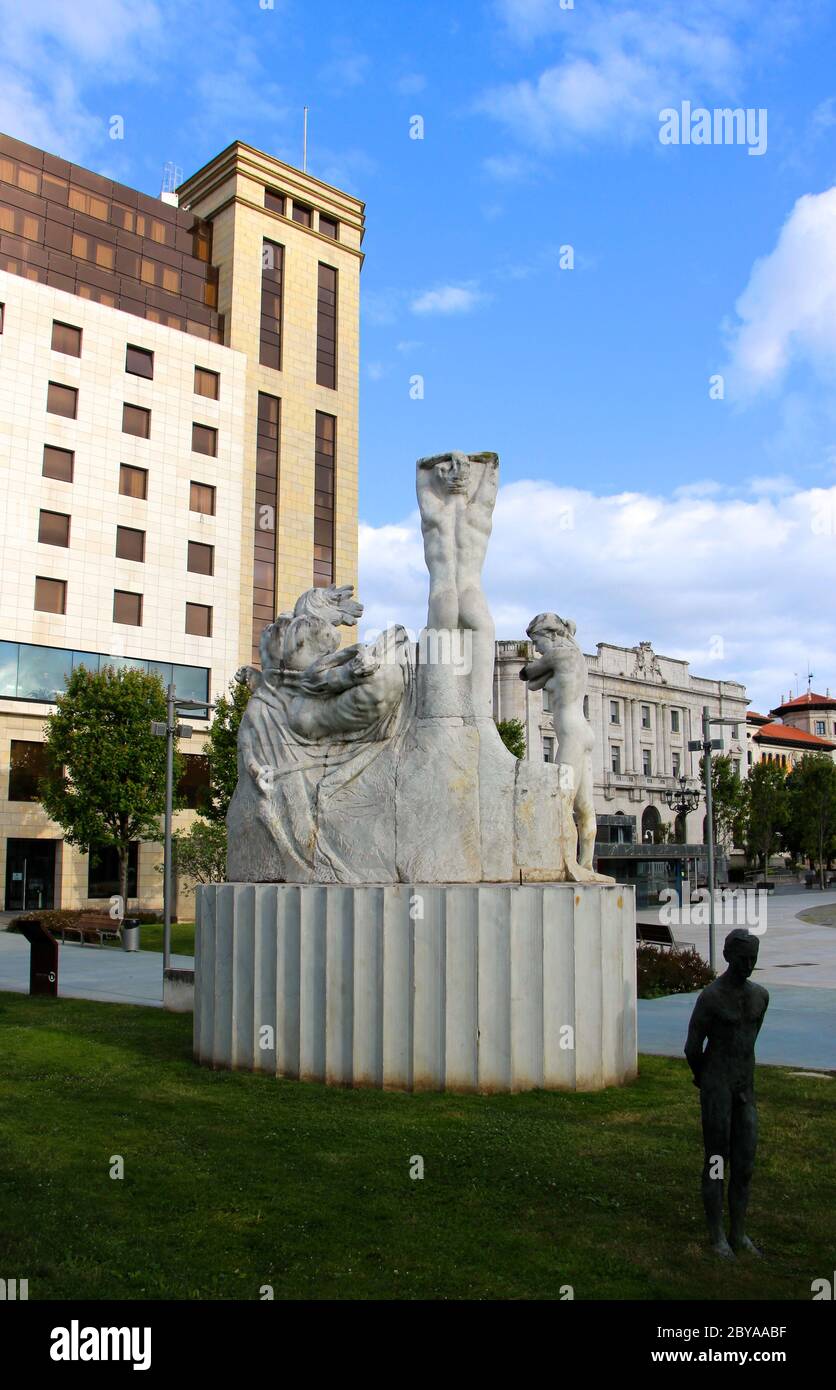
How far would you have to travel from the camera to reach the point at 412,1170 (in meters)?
6.32

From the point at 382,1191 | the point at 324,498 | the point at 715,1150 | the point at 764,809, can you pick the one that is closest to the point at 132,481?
the point at 324,498

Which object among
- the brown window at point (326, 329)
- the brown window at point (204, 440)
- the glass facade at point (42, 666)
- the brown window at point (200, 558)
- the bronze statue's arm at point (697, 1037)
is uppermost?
the brown window at point (326, 329)

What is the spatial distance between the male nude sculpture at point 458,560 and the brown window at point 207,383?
35603 mm

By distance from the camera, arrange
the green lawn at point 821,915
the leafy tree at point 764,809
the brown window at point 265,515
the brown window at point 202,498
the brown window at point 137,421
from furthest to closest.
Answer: the leafy tree at point 764,809 → the brown window at point 265,515 → the brown window at point 202,498 → the brown window at point 137,421 → the green lawn at point 821,915

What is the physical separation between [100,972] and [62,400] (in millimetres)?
25448

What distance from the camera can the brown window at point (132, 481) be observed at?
133 feet

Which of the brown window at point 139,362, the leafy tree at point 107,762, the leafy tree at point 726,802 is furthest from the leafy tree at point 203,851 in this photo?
the leafy tree at point 726,802

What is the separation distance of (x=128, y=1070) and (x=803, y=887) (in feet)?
209

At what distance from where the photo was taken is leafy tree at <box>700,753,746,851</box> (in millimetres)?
66125

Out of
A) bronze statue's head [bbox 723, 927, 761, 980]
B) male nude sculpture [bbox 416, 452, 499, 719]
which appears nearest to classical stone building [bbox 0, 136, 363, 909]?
male nude sculpture [bbox 416, 452, 499, 719]

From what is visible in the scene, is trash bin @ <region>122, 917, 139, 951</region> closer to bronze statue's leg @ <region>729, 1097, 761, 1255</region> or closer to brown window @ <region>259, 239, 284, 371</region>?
bronze statue's leg @ <region>729, 1097, 761, 1255</region>

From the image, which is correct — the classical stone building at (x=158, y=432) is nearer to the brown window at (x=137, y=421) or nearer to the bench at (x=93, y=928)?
the brown window at (x=137, y=421)

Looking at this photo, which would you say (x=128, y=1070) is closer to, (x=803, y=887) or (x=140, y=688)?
(x=140, y=688)
